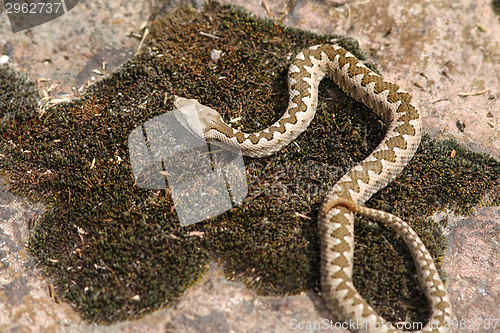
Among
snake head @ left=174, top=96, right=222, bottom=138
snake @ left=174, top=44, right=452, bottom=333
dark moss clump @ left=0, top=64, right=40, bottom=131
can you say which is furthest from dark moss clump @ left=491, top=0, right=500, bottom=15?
dark moss clump @ left=0, top=64, right=40, bottom=131

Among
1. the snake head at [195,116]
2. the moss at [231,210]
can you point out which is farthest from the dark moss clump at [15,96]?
the snake head at [195,116]

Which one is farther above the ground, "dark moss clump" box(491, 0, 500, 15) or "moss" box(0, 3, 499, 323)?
"dark moss clump" box(491, 0, 500, 15)

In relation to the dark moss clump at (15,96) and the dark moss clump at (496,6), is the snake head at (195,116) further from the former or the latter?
the dark moss clump at (496,6)

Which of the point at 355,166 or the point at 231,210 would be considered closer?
the point at 231,210

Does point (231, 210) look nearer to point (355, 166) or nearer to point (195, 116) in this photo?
point (195, 116)

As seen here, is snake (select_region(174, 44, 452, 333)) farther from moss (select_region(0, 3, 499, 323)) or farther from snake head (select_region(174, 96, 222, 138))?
moss (select_region(0, 3, 499, 323))

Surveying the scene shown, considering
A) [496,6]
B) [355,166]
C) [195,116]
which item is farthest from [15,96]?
[496,6]

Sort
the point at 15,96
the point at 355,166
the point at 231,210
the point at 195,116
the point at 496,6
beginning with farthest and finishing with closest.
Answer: the point at 496,6 → the point at 15,96 → the point at 195,116 → the point at 355,166 → the point at 231,210

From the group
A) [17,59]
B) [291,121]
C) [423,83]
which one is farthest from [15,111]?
[423,83]
